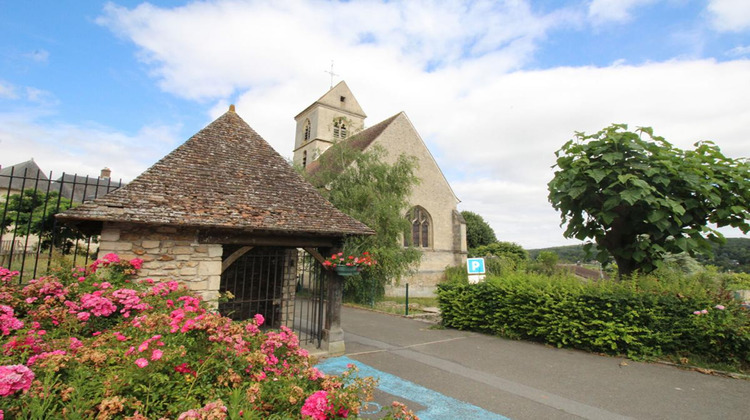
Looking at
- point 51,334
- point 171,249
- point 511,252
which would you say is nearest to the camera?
point 51,334

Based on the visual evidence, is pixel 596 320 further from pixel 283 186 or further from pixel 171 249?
pixel 171 249

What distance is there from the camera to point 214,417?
191cm

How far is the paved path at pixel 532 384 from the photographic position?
4719mm

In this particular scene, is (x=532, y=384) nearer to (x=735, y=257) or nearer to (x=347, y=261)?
(x=347, y=261)

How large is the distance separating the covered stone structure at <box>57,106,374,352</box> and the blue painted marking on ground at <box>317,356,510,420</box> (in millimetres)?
1717

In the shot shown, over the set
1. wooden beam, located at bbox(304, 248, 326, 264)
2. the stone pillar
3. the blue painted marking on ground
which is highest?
wooden beam, located at bbox(304, 248, 326, 264)

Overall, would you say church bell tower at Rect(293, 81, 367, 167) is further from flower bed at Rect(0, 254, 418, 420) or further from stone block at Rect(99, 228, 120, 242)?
flower bed at Rect(0, 254, 418, 420)

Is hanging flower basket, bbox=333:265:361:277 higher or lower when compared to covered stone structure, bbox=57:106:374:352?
lower

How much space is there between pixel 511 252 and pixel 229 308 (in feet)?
96.3

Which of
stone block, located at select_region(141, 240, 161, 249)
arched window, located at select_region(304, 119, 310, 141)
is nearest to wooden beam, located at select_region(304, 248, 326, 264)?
stone block, located at select_region(141, 240, 161, 249)

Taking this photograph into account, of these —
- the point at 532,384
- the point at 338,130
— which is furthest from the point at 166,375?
the point at 338,130

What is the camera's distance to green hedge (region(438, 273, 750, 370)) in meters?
6.35

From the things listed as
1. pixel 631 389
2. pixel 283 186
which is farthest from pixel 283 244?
pixel 631 389

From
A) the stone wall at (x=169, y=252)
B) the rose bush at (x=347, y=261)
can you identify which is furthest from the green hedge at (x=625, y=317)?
the stone wall at (x=169, y=252)
